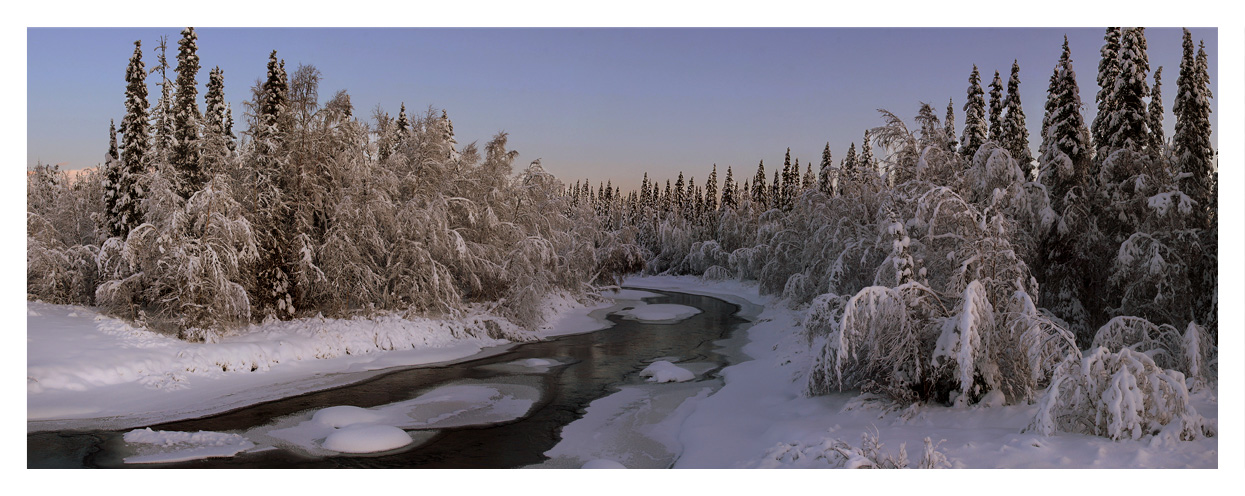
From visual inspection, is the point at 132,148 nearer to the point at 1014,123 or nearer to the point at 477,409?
the point at 477,409

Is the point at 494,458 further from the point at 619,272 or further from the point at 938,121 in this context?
the point at 619,272

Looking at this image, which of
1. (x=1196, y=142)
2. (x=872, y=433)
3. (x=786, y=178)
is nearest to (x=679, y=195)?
(x=786, y=178)

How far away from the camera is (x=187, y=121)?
23781mm

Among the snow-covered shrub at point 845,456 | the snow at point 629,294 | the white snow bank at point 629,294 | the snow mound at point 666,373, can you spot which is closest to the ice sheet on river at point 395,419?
the snow mound at point 666,373

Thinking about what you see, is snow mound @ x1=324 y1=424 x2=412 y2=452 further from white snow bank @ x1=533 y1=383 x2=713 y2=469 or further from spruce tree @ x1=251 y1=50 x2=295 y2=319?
spruce tree @ x1=251 y1=50 x2=295 y2=319

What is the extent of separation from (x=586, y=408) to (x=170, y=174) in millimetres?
15761

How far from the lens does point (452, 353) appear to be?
23.5 meters

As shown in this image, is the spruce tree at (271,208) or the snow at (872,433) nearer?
the snow at (872,433)

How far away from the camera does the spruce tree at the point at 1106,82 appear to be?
56.7 feet

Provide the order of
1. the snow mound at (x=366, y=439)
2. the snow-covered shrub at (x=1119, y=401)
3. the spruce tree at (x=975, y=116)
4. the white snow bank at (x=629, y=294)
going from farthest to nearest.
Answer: the white snow bank at (x=629, y=294) → the spruce tree at (x=975, y=116) → the snow mound at (x=366, y=439) → the snow-covered shrub at (x=1119, y=401)

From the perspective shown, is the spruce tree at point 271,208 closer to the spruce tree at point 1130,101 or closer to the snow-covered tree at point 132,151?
the snow-covered tree at point 132,151

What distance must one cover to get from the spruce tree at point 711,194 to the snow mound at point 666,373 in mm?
60738

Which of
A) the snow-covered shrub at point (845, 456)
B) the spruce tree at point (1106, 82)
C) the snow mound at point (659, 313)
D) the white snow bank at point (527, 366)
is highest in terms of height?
the spruce tree at point (1106, 82)

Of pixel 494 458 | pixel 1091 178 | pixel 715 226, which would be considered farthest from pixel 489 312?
pixel 715 226
